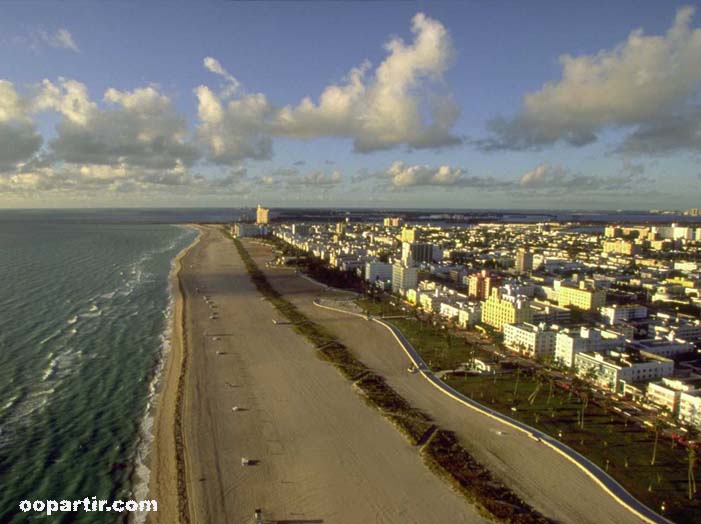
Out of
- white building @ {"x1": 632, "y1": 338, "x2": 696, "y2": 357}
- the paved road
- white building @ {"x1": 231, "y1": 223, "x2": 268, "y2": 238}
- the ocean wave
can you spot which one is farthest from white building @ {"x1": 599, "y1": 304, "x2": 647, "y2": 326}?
white building @ {"x1": 231, "y1": 223, "x2": 268, "y2": 238}

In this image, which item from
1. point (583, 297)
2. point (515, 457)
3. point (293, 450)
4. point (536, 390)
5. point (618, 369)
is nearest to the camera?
point (515, 457)

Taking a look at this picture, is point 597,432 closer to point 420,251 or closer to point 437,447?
point 437,447

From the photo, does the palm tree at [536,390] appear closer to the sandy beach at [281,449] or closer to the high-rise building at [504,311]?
the sandy beach at [281,449]

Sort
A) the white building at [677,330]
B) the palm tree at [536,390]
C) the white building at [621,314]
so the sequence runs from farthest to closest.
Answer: the white building at [621,314] → the white building at [677,330] → the palm tree at [536,390]

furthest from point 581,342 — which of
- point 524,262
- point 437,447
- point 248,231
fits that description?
point 248,231

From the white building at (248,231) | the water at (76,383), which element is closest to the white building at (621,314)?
the water at (76,383)

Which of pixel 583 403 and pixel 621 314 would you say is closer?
pixel 583 403

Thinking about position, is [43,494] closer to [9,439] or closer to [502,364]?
[9,439]
